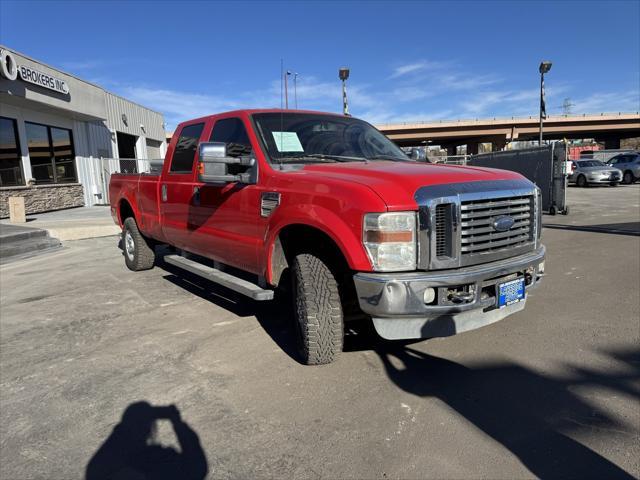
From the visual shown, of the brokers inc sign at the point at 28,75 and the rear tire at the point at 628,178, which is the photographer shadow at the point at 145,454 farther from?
the rear tire at the point at 628,178

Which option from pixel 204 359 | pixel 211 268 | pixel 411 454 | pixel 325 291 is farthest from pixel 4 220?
pixel 411 454

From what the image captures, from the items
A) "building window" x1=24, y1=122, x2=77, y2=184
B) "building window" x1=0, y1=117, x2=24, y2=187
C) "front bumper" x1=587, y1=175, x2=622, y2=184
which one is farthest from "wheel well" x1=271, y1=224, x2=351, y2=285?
"front bumper" x1=587, y1=175, x2=622, y2=184

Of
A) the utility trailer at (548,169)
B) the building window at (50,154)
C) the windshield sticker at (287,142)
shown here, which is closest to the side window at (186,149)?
the windshield sticker at (287,142)

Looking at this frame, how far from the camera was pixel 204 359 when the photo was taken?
392cm

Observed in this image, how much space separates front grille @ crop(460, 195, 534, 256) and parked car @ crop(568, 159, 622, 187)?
24020mm

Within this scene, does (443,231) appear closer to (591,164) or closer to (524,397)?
(524,397)

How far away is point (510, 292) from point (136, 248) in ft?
18.6

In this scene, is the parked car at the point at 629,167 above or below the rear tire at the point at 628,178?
above

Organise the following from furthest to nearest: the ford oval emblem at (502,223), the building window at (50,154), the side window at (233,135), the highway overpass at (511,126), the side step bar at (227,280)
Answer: the highway overpass at (511,126) → the building window at (50,154) → the side window at (233,135) → the side step bar at (227,280) → the ford oval emblem at (502,223)

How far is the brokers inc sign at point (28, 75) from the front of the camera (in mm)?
13375

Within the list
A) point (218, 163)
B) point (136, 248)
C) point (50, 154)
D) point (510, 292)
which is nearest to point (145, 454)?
point (218, 163)

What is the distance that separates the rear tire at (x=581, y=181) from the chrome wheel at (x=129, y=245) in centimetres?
2548

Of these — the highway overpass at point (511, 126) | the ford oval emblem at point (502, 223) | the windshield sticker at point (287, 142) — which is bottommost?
the ford oval emblem at point (502, 223)

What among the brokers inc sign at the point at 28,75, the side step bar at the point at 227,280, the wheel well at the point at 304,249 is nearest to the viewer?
the wheel well at the point at 304,249
